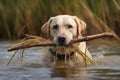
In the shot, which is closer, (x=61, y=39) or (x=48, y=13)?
(x=61, y=39)

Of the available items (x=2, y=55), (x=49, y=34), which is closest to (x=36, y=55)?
(x=2, y=55)

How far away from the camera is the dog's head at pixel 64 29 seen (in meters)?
8.31

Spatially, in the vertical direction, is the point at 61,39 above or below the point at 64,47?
above

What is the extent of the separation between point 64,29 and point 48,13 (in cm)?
426

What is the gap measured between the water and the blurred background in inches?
73.4

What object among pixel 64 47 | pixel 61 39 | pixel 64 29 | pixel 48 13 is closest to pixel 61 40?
pixel 61 39

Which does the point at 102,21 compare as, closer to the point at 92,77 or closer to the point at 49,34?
the point at 49,34

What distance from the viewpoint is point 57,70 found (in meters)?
8.02

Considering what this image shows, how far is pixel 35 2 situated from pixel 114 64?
4.56 m

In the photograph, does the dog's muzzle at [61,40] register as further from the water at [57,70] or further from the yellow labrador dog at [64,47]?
the water at [57,70]

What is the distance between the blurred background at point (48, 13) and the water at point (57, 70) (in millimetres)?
1864

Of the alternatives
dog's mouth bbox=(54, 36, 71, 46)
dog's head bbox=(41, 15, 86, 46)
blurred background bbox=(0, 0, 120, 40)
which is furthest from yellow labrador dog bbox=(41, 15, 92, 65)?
blurred background bbox=(0, 0, 120, 40)

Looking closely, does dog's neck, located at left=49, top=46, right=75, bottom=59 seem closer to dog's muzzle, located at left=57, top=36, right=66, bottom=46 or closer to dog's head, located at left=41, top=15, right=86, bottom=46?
dog's head, located at left=41, top=15, right=86, bottom=46

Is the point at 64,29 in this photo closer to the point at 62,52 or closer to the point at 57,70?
the point at 62,52
